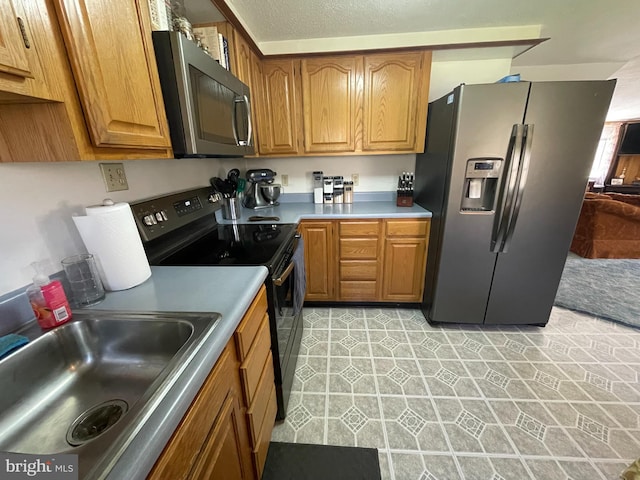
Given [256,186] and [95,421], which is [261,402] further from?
[256,186]

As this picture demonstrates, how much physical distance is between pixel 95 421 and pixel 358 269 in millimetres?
1926

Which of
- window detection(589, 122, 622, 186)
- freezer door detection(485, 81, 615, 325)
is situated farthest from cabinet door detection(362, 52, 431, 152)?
window detection(589, 122, 622, 186)

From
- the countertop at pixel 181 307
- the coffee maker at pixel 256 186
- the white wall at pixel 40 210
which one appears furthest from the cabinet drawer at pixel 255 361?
the coffee maker at pixel 256 186

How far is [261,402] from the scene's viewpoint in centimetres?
110

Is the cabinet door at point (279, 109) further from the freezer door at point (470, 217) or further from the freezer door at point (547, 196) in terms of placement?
the freezer door at point (547, 196)

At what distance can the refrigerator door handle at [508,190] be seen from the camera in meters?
1.69

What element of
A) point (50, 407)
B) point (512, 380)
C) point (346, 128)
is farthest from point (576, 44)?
point (50, 407)

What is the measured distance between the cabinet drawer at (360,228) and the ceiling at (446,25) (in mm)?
1389

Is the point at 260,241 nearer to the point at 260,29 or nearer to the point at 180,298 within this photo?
the point at 180,298

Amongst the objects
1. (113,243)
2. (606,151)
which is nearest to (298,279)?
(113,243)

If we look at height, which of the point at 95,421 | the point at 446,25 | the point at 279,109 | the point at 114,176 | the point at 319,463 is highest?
the point at 446,25

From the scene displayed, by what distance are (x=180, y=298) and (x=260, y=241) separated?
27.0 inches

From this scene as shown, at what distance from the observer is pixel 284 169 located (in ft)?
8.83

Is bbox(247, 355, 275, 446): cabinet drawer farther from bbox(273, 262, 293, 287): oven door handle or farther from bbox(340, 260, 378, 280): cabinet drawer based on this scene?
bbox(340, 260, 378, 280): cabinet drawer
